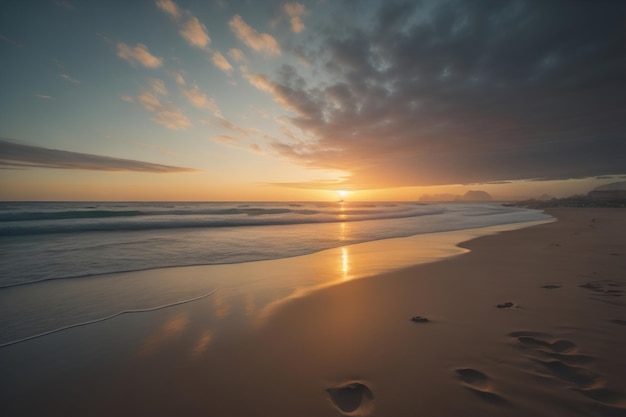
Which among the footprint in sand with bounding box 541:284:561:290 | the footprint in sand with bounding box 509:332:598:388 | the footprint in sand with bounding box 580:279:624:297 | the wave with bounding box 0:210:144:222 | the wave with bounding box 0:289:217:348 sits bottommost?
the wave with bounding box 0:289:217:348

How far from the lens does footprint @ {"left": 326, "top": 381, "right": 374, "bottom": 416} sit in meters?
2.12

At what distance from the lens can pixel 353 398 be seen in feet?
7.41

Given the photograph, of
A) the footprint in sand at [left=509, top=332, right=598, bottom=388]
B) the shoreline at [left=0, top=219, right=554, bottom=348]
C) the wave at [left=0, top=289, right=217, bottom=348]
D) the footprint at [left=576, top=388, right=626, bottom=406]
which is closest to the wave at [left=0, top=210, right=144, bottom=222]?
the shoreline at [left=0, top=219, right=554, bottom=348]

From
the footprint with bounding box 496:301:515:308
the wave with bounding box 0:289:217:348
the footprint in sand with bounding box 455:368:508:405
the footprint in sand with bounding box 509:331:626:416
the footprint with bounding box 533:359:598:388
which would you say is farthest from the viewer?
the footprint with bounding box 496:301:515:308

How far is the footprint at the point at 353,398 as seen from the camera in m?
2.12

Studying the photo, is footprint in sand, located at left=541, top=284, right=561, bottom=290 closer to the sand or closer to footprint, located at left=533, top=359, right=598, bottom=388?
the sand

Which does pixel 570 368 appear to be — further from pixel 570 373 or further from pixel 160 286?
pixel 160 286

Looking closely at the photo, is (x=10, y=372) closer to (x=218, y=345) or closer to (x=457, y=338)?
(x=218, y=345)

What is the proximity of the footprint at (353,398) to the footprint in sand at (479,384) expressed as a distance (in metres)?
0.92

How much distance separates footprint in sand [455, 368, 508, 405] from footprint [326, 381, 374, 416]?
921mm

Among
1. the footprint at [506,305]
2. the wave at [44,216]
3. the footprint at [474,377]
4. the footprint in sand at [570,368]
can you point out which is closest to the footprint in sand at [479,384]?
the footprint at [474,377]

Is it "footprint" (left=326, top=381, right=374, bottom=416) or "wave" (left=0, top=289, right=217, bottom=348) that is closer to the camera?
"footprint" (left=326, top=381, right=374, bottom=416)

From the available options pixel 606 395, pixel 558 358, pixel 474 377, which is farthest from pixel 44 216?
pixel 606 395

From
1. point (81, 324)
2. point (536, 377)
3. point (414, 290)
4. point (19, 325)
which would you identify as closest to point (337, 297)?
point (414, 290)
